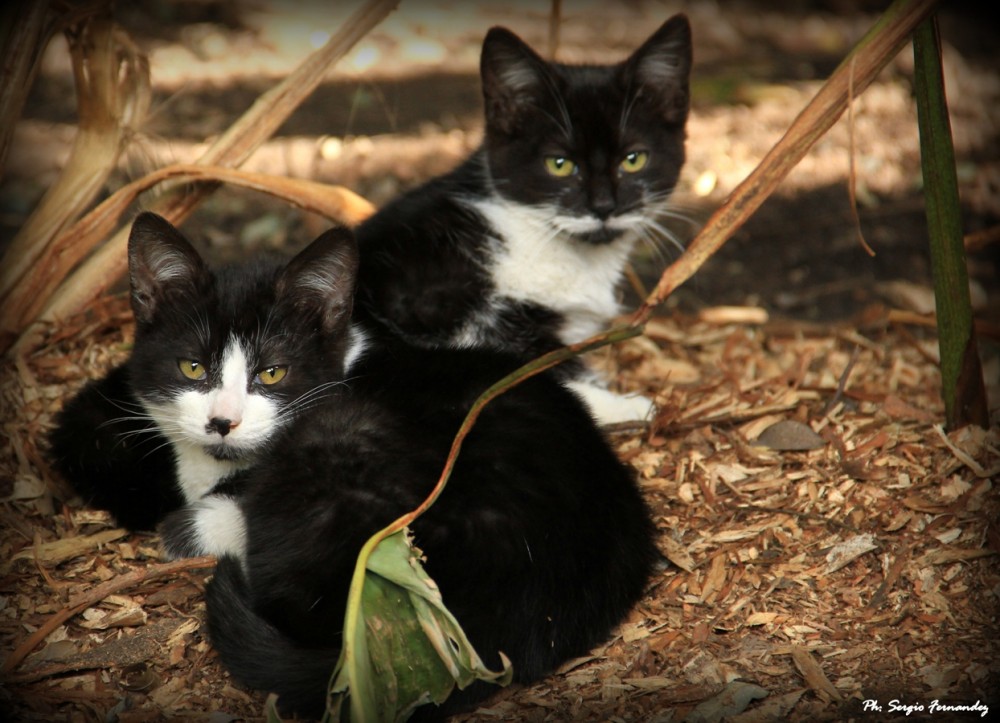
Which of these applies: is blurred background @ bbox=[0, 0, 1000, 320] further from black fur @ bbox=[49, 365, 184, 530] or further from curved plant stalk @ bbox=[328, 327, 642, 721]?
curved plant stalk @ bbox=[328, 327, 642, 721]

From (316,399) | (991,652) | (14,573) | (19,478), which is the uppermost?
(316,399)

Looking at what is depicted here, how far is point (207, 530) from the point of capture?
8.77 ft

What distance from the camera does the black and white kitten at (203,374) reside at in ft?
8.66

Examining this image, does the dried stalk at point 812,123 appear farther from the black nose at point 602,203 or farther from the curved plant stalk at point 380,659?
the curved plant stalk at point 380,659

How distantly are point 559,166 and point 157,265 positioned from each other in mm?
1462

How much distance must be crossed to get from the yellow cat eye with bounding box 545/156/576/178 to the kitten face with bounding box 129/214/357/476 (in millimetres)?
1018

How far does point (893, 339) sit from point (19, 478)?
11.3 ft

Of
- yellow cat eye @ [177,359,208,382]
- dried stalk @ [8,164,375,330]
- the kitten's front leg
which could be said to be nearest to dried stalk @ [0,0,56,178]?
dried stalk @ [8,164,375,330]

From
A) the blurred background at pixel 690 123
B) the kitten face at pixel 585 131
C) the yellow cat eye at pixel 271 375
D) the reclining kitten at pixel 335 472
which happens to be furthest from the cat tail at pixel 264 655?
the blurred background at pixel 690 123

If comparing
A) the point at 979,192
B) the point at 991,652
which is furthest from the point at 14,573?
the point at 979,192

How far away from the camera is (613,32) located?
676 centimetres

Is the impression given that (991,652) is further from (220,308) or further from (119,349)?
(119,349)

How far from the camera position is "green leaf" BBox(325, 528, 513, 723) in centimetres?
203

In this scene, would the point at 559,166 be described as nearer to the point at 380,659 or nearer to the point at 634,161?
the point at 634,161
